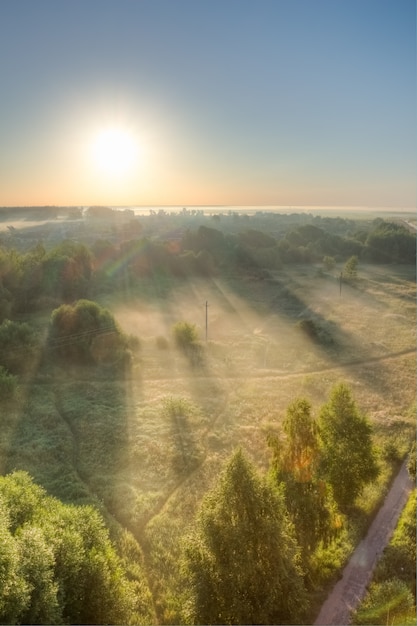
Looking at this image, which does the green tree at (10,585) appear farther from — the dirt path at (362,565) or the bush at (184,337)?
the bush at (184,337)

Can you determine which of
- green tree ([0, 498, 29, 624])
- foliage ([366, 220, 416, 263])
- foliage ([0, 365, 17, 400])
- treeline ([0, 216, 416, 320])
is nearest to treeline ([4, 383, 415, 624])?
green tree ([0, 498, 29, 624])

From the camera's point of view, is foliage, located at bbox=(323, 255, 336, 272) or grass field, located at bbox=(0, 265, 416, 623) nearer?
grass field, located at bbox=(0, 265, 416, 623)

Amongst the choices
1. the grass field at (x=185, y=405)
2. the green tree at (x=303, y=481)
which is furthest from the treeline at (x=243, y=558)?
the grass field at (x=185, y=405)

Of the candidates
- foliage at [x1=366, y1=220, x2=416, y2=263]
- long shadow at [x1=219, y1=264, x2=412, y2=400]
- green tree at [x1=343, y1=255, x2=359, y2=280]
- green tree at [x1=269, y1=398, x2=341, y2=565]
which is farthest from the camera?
foliage at [x1=366, y1=220, x2=416, y2=263]

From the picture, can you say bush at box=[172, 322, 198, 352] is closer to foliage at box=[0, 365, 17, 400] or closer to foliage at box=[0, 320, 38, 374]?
foliage at box=[0, 320, 38, 374]

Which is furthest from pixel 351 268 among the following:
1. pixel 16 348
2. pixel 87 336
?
pixel 16 348

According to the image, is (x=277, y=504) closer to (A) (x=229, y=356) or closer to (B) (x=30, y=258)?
(A) (x=229, y=356)
